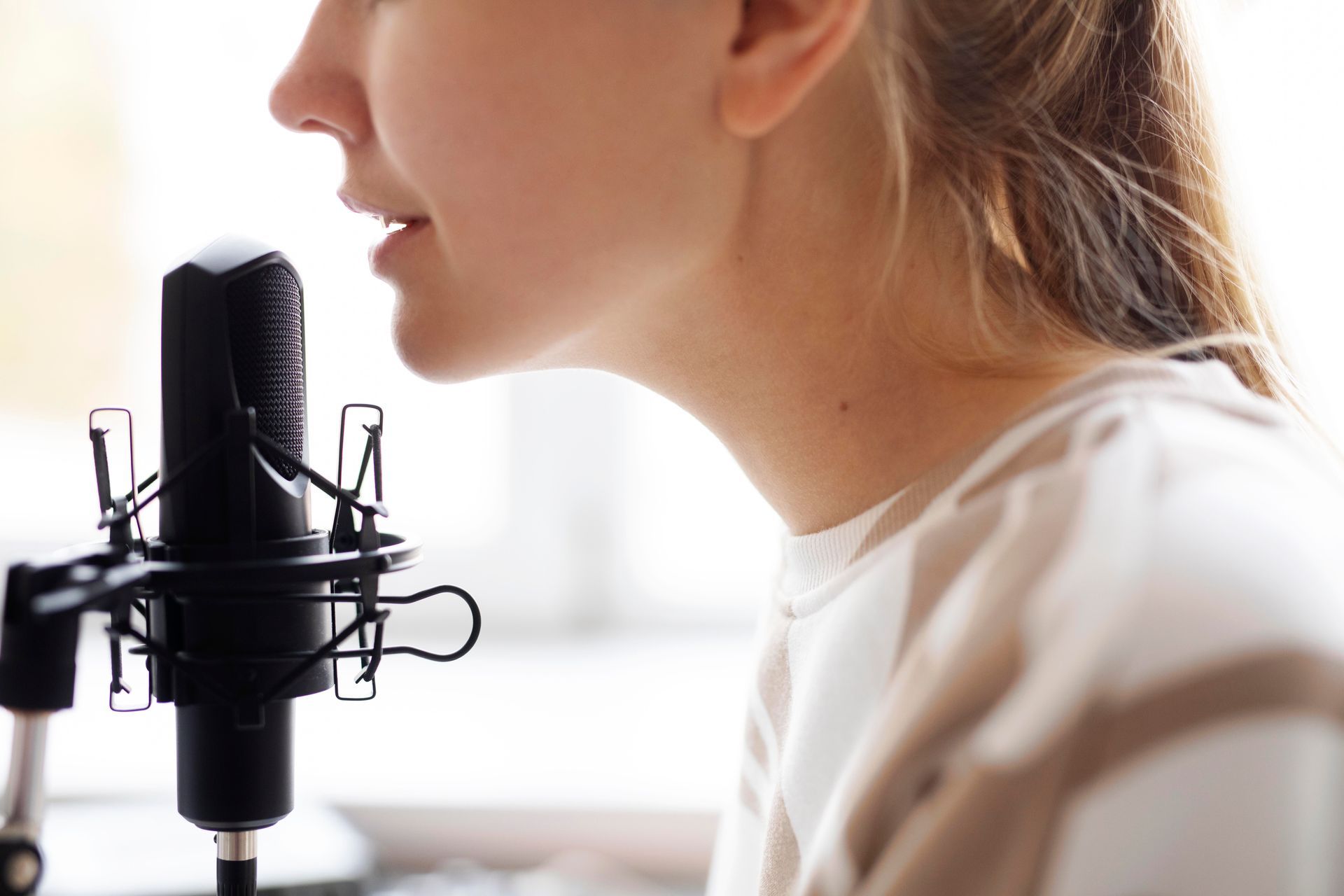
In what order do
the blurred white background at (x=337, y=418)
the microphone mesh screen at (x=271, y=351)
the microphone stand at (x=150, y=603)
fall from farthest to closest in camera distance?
the blurred white background at (x=337, y=418), the microphone mesh screen at (x=271, y=351), the microphone stand at (x=150, y=603)

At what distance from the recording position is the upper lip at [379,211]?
26.4 inches

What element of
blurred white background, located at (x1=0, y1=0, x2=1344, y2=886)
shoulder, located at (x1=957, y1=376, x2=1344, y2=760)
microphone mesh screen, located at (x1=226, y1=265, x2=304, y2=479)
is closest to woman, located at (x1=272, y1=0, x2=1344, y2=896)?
shoulder, located at (x1=957, y1=376, x2=1344, y2=760)

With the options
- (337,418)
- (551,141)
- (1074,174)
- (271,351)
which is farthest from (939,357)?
(337,418)

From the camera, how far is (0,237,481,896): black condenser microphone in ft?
1.55

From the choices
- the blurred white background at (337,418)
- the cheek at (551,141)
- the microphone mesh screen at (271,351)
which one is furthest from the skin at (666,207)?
the blurred white background at (337,418)

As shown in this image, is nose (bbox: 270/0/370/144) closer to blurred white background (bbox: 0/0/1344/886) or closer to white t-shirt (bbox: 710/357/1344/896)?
white t-shirt (bbox: 710/357/1344/896)

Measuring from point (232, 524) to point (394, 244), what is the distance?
220 millimetres

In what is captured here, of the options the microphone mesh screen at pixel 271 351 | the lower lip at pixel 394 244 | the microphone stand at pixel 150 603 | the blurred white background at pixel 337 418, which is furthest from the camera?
the blurred white background at pixel 337 418

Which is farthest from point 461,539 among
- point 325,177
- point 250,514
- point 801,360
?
point 250,514

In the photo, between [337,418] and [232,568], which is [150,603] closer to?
[232,568]

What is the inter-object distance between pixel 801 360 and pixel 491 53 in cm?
24

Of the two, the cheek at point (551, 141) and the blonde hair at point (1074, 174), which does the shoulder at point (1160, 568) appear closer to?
the blonde hair at point (1074, 174)

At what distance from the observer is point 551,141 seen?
2.00 feet

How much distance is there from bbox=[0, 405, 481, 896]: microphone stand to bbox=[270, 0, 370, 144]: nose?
215 mm
